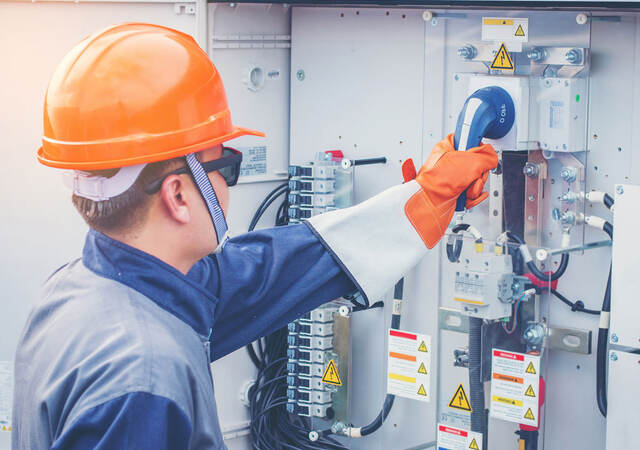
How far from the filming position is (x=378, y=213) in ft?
6.54

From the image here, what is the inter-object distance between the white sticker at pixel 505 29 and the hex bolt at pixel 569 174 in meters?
0.32

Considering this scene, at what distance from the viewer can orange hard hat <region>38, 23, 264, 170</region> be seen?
154cm

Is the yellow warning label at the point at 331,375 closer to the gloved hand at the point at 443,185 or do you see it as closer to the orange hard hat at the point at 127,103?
the gloved hand at the point at 443,185

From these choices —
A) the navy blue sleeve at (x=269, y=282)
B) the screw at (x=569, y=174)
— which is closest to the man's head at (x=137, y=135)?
the navy blue sleeve at (x=269, y=282)

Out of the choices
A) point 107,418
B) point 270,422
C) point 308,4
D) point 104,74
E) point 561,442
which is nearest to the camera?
point 107,418

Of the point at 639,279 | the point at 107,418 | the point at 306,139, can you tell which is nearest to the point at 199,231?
the point at 107,418

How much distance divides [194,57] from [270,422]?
5.02 ft

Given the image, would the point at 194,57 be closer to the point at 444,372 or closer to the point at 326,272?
the point at 326,272

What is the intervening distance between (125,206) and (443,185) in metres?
0.71

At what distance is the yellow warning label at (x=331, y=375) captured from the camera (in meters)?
2.67

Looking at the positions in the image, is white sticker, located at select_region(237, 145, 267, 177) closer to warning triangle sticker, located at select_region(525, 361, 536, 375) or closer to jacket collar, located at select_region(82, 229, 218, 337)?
warning triangle sticker, located at select_region(525, 361, 536, 375)

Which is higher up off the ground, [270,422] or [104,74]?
[104,74]

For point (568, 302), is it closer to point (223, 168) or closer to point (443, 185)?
point (443, 185)

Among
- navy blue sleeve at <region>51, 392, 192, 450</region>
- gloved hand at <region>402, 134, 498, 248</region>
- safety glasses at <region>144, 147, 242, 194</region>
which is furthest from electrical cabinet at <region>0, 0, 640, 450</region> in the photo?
navy blue sleeve at <region>51, 392, 192, 450</region>
